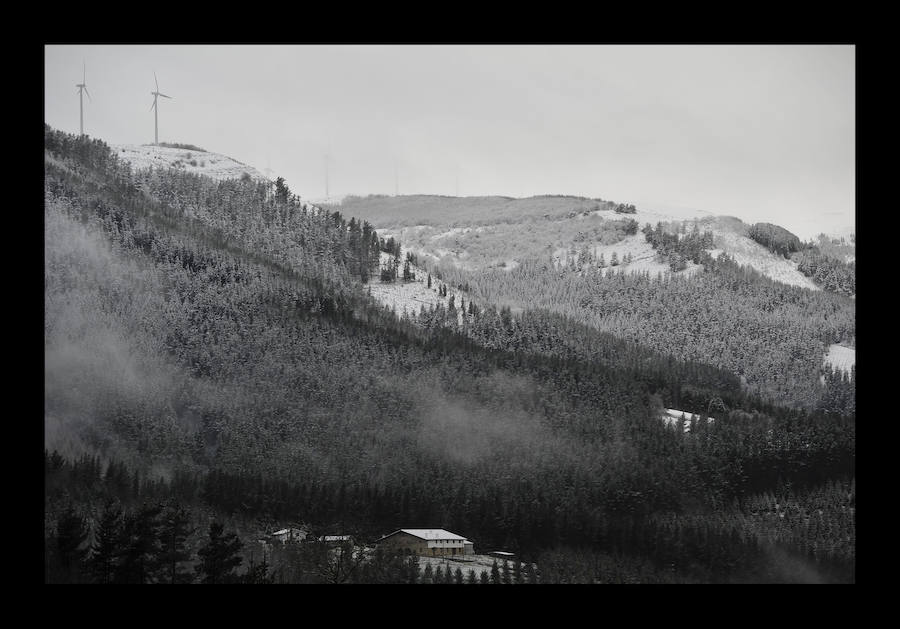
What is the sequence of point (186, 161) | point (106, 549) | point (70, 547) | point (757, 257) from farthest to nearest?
1. point (186, 161)
2. point (757, 257)
3. point (70, 547)
4. point (106, 549)

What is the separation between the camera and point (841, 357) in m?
43.4

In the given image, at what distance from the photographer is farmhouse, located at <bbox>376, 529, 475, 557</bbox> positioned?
126ft

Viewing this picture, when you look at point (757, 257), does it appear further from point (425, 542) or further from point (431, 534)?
point (425, 542)

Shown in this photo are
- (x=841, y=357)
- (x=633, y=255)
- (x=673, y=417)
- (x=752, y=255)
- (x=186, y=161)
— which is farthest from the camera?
(x=633, y=255)

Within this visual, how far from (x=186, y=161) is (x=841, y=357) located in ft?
125

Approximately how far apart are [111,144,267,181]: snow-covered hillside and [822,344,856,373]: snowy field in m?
30.6

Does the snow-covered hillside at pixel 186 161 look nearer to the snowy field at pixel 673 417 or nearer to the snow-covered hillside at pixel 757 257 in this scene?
the snowy field at pixel 673 417

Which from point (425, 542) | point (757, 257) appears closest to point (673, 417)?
point (757, 257)

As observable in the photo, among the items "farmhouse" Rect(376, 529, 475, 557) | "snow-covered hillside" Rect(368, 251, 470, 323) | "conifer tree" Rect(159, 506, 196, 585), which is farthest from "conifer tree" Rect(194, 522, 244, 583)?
"snow-covered hillside" Rect(368, 251, 470, 323)

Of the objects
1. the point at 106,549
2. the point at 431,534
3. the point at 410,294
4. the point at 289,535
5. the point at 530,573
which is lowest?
the point at 530,573

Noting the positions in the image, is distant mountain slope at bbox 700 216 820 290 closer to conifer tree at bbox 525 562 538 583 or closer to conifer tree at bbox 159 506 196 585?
conifer tree at bbox 525 562 538 583
